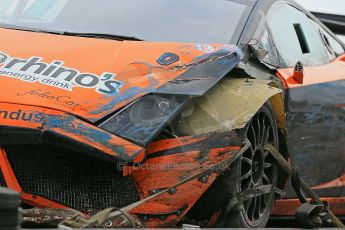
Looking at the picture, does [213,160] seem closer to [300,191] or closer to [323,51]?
[300,191]

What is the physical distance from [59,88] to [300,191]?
1.66 metres

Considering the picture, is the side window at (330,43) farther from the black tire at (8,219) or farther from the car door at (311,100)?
the black tire at (8,219)

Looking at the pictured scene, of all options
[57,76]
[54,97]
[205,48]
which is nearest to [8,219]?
[54,97]

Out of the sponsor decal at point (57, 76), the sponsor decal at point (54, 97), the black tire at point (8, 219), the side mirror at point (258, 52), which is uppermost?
the side mirror at point (258, 52)

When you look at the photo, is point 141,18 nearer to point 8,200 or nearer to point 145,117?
point 145,117

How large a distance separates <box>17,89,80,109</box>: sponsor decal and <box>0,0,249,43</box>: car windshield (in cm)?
113

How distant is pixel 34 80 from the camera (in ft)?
15.2

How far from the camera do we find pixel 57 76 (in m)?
4.67

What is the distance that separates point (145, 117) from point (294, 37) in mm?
2309

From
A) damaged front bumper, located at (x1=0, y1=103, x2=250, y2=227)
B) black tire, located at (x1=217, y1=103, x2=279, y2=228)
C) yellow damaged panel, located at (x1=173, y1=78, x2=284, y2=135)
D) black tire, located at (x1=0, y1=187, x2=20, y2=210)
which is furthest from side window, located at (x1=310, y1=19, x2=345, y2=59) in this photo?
black tire, located at (x1=0, y1=187, x2=20, y2=210)

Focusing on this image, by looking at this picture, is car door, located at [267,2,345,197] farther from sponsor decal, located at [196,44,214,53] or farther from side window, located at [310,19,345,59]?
sponsor decal, located at [196,44,214,53]

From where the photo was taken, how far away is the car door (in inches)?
231

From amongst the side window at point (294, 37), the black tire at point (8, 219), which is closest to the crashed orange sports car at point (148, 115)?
the side window at point (294, 37)

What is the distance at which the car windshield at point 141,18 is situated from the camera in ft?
18.4
